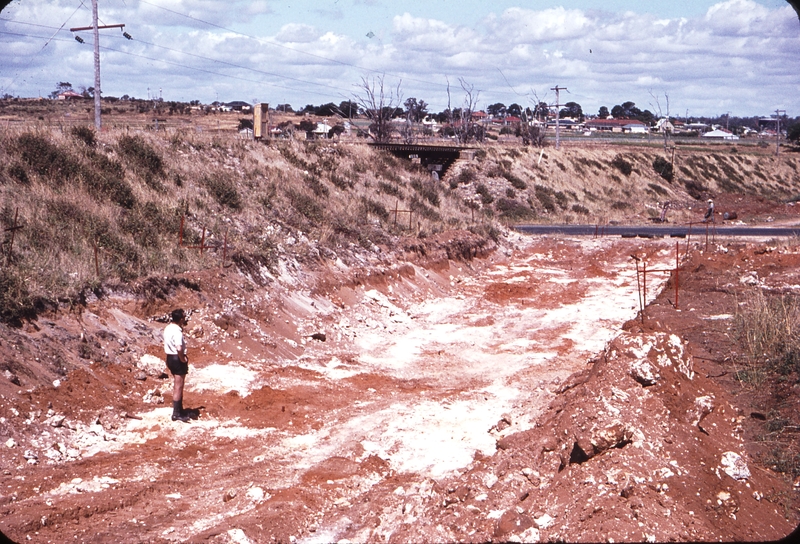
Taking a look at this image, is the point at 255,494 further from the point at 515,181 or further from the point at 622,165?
the point at 622,165

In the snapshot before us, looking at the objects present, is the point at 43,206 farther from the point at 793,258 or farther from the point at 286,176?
the point at 793,258

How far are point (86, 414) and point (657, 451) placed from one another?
766 centimetres

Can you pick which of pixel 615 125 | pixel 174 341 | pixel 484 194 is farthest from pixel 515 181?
pixel 615 125

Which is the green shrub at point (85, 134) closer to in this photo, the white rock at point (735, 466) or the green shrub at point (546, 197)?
the white rock at point (735, 466)

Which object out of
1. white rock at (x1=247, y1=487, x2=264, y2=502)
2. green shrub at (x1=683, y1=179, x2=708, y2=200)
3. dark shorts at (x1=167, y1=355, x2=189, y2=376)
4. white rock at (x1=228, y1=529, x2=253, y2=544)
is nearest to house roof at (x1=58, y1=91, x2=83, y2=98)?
green shrub at (x1=683, y1=179, x2=708, y2=200)

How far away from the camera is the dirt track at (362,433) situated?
718 cm

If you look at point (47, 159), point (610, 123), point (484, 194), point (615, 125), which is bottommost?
point (484, 194)

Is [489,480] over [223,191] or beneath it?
beneath

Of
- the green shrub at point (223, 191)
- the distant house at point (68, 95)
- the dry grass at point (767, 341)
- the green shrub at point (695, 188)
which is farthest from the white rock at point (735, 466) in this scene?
the distant house at point (68, 95)

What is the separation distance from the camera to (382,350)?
16.7 meters

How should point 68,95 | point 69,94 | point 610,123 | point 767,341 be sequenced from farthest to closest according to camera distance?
point 610,123 < point 69,94 < point 68,95 < point 767,341

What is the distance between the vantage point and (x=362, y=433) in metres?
10.9

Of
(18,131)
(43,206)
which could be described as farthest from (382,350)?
(18,131)

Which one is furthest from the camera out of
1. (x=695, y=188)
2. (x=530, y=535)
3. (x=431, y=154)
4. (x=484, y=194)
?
(x=695, y=188)
